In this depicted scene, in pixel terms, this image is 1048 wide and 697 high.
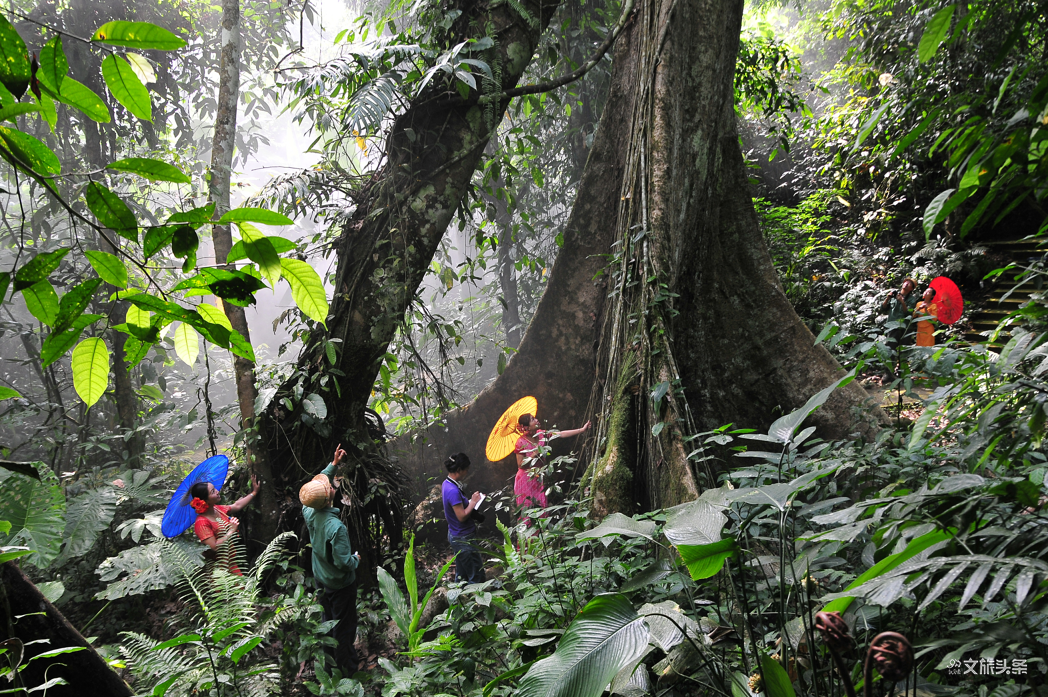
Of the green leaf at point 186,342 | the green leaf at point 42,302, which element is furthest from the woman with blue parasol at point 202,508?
the green leaf at point 42,302

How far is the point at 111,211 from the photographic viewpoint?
2.42 feet

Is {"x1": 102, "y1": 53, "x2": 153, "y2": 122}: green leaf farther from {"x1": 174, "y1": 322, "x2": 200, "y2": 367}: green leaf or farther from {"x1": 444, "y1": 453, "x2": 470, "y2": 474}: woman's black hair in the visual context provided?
{"x1": 444, "y1": 453, "x2": 470, "y2": 474}: woman's black hair

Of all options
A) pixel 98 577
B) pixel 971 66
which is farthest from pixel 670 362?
pixel 971 66

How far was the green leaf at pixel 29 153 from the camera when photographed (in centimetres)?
71

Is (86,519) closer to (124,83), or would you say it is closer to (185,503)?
(185,503)

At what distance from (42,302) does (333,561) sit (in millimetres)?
2882

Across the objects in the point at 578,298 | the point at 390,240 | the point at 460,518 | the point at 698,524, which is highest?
the point at 390,240

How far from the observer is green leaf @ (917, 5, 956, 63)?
3.30ft

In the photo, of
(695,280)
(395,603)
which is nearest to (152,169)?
(395,603)

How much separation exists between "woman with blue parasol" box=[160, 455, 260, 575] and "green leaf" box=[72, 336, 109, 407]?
2.87m

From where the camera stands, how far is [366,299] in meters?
3.57

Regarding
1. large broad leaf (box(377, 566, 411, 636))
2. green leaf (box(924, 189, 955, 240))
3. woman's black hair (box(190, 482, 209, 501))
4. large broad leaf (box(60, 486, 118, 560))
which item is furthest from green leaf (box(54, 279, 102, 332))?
large broad leaf (box(60, 486, 118, 560))

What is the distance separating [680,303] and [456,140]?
193cm

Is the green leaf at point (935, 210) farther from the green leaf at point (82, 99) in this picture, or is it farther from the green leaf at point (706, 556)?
the green leaf at point (82, 99)
